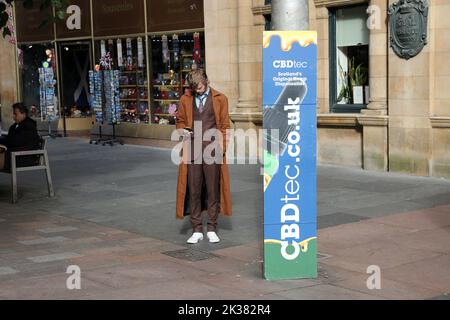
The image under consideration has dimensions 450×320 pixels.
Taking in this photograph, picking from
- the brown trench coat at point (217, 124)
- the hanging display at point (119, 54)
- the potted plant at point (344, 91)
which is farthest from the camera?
the hanging display at point (119, 54)

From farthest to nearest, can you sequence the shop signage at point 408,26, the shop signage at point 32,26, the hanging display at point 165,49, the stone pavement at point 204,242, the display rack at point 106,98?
the shop signage at point 32,26, the display rack at point 106,98, the hanging display at point 165,49, the shop signage at point 408,26, the stone pavement at point 204,242

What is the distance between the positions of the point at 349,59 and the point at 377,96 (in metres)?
1.42

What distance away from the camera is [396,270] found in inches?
258

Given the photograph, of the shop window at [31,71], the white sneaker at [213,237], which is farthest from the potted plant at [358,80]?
the shop window at [31,71]

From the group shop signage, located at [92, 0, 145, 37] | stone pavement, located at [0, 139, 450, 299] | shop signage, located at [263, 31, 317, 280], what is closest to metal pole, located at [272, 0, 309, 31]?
shop signage, located at [263, 31, 317, 280]

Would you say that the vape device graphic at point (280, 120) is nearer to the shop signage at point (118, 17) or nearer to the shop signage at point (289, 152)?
the shop signage at point (289, 152)

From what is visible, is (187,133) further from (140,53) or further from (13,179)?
(140,53)

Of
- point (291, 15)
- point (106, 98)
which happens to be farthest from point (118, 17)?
point (291, 15)

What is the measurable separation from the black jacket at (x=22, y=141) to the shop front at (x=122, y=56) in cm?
665

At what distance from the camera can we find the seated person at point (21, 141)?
11070 mm

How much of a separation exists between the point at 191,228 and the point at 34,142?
3782mm

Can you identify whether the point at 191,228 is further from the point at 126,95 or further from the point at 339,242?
the point at 126,95

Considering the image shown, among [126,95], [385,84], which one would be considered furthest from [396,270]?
[126,95]

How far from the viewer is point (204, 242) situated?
7.91m
